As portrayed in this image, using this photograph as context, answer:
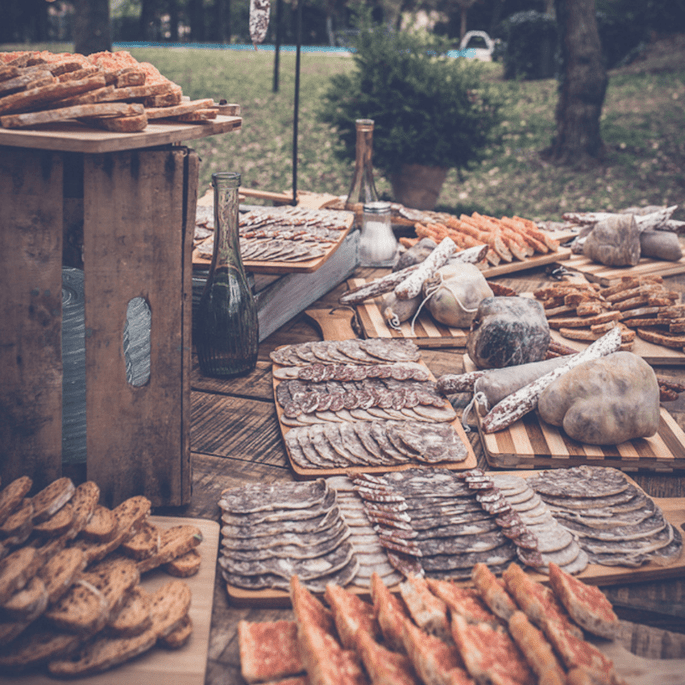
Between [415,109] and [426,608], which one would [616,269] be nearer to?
[415,109]

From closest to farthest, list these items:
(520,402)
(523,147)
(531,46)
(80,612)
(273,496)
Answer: (80,612), (273,496), (520,402), (523,147), (531,46)

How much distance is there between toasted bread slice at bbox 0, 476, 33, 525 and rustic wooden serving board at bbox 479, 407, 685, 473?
1.30 m

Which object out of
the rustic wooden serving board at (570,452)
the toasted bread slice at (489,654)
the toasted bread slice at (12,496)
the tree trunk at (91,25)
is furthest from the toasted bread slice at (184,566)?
the tree trunk at (91,25)

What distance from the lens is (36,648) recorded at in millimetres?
1222

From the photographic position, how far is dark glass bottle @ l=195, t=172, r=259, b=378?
2221 millimetres

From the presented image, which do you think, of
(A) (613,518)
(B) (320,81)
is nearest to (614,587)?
(A) (613,518)

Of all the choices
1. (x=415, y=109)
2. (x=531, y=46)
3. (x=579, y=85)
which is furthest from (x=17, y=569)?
(x=531, y=46)

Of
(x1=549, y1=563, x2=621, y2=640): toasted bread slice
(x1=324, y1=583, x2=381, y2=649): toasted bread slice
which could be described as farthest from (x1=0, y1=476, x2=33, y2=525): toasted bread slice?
(x1=549, y1=563, x2=621, y2=640): toasted bread slice

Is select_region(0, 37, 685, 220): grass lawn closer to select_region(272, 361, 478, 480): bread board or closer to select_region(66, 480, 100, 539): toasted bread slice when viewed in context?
select_region(272, 361, 478, 480): bread board

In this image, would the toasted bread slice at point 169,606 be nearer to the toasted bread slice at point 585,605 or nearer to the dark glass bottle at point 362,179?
the toasted bread slice at point 585,605

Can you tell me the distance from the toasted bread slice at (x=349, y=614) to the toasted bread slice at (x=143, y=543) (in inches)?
16.3

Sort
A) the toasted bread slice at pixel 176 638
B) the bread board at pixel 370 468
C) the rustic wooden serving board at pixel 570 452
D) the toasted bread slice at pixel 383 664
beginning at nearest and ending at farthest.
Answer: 1. the toasted bread slice at pixel 383 664
2. the toasted bread slice at pixel 176 638
3. the bread board at pixel 370 468
4. the rustic wooden serving board at pixel 570 452

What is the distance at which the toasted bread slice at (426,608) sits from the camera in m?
1.27

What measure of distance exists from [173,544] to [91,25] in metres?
10.2
